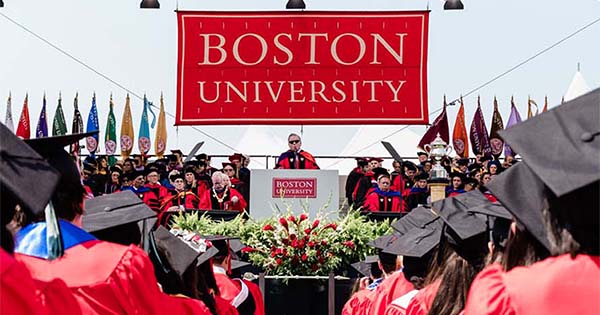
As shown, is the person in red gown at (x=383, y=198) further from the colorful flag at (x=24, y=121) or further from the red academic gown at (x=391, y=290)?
the red academic gown at (x=391, y=290)

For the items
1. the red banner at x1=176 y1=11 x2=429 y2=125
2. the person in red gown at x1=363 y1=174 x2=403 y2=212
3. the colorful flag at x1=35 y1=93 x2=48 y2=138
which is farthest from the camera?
the colorful flag at x1=35 y1=93 x2=48 y2=138

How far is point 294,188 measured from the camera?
53.3 feet

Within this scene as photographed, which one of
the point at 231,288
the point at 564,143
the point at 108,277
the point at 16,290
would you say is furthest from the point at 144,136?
the point at 564,143

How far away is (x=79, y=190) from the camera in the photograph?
3.74 metres

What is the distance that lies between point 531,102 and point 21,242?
2381 centimetres

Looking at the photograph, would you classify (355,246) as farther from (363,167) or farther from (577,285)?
(577,285)

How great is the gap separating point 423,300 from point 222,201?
12738mm

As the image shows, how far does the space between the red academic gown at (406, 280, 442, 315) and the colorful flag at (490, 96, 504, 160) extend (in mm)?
19824

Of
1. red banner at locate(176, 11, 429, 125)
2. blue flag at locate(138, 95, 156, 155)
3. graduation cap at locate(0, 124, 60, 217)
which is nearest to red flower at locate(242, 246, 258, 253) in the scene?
red banner at locate(176, 11, 429, 125)

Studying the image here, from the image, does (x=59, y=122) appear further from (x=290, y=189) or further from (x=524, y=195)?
Result: (x=524, y=195)

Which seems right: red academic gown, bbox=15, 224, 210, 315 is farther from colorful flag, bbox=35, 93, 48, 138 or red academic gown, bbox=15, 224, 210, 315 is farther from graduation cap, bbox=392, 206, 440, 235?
colorful flag, bbox=35, 93, 48, 138

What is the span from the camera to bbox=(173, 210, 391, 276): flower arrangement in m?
12.4

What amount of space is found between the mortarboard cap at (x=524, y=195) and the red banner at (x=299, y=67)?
17.3 meters

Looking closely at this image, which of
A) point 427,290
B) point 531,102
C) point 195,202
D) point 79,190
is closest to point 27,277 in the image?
point 79,190
